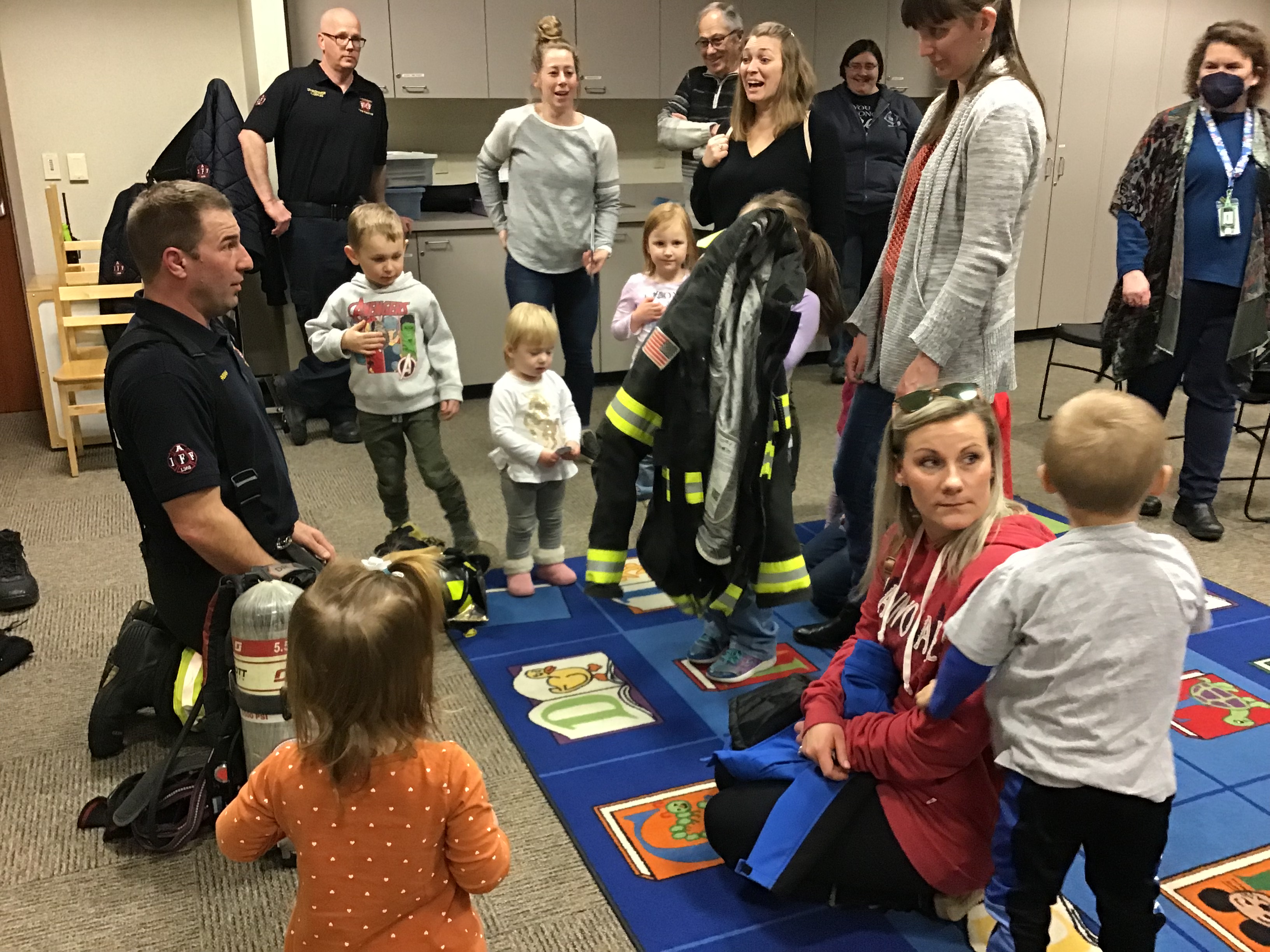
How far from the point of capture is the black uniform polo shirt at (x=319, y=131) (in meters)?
4.39

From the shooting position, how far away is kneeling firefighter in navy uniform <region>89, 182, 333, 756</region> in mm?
2039

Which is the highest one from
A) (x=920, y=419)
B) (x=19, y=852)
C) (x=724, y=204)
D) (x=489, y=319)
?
(x=724, y=204)

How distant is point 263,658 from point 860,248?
4232mm

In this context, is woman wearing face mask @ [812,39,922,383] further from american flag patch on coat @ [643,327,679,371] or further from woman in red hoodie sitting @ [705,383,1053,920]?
woman in red hoodie sitting @ [705,383,1053,920]

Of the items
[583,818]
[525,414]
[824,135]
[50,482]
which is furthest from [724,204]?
[50,482]

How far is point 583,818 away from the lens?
2.13 meters

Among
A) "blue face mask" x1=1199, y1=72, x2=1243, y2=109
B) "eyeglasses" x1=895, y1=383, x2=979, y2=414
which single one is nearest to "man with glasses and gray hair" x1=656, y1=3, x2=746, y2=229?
"blue face mask" x1=1199, y1=72, x2=1243, y2=109

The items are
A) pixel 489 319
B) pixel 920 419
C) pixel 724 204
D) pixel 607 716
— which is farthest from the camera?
pixel 489 319

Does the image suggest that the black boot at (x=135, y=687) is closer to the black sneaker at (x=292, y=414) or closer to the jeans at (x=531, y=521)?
the jeans at (x=531, y=521)

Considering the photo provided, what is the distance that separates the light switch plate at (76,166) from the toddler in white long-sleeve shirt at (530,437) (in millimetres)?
2869

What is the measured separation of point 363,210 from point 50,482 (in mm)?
1938

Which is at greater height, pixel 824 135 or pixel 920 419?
pixel 824 135

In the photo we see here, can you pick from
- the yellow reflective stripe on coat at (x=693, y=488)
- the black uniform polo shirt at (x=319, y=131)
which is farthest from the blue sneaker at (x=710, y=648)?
the black uniform polo shirt at (x=319, y=131)

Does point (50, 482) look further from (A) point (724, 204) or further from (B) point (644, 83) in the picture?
(B) point (644, 83)
